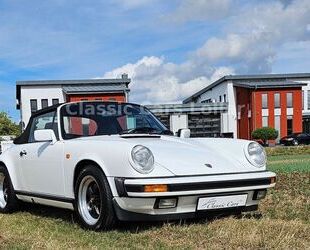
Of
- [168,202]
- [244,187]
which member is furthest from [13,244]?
[244,187]

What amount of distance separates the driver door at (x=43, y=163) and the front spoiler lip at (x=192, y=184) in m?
1.27

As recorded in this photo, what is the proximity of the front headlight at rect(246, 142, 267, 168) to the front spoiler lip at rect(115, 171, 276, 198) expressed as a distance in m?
0.30

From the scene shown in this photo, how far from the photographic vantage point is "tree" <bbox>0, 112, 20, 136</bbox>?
7182cm

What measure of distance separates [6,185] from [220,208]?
348 cm

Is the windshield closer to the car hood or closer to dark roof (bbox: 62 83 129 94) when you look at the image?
the car hood

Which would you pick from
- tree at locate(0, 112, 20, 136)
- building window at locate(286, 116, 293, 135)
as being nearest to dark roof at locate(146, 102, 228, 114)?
building window at locate(286, 116, 293, 135)

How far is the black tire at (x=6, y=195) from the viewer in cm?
750

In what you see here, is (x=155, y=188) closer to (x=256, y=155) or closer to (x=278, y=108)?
(x=256, y=155)

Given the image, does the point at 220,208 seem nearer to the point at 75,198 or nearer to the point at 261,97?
the point at 75,198

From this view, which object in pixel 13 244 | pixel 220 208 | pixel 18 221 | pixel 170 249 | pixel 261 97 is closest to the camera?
pixel 170 249

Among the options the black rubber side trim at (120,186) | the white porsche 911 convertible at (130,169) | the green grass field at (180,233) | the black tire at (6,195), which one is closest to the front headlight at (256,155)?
the white porsche 911 convertible at (130,169)

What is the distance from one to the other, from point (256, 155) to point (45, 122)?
2876 millimetres

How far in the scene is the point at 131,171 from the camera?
17.2 feet

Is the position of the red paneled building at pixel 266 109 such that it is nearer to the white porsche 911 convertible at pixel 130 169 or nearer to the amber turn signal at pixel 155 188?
the white porsche 911 convertible at pixel 130 169
